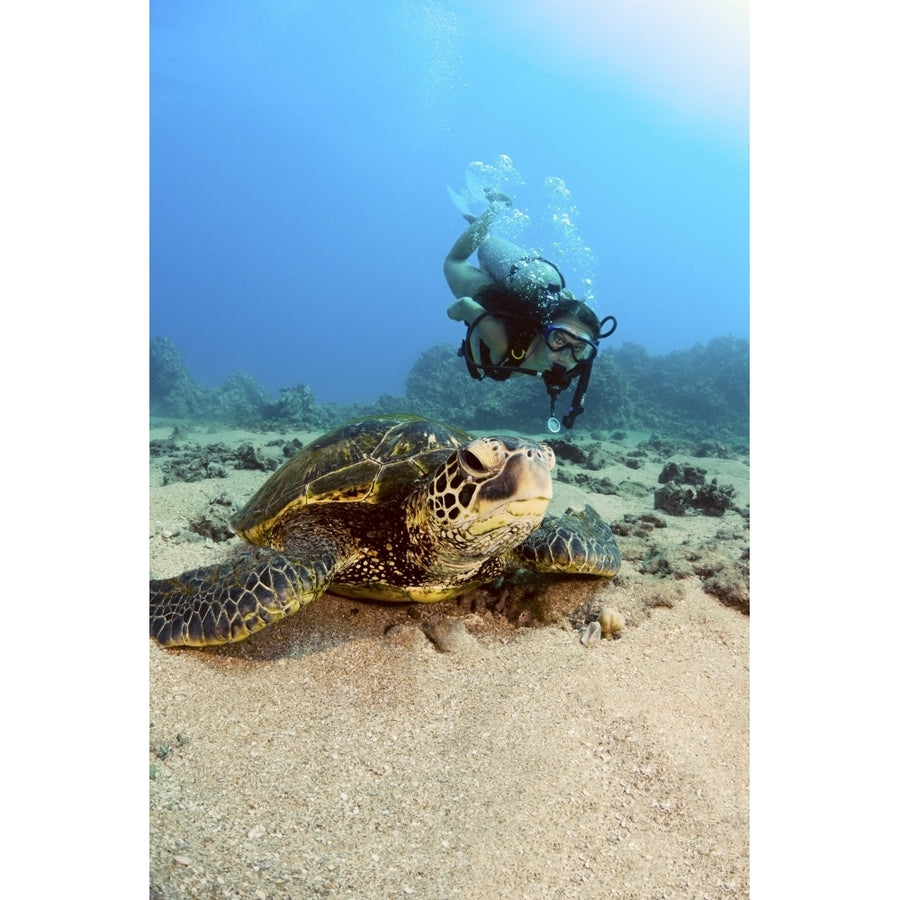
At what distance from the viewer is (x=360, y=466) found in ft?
6.88

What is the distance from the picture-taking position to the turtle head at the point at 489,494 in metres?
1.50

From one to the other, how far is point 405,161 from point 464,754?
1229 inches

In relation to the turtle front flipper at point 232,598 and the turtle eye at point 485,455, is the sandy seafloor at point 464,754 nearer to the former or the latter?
the turtle front flipper at point 232,598

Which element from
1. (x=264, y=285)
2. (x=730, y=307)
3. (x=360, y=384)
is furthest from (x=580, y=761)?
(x=264, y=285)

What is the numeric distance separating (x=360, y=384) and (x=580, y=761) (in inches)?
1552

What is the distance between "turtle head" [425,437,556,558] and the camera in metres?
1.50

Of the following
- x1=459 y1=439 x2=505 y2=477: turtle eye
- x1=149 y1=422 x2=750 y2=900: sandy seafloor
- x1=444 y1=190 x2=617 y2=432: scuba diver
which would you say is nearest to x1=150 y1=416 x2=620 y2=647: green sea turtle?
x1=459 y1=439 x2=505 y2=477: turtle eye

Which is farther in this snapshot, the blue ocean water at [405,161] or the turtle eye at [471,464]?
the blue ocean water at [405,161]

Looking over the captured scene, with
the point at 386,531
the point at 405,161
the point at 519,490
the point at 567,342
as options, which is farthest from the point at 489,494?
the point at 405,161

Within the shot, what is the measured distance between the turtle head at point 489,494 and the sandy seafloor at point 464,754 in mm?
366

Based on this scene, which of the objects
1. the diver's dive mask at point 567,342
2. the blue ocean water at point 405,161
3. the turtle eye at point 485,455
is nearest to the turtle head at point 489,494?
the turtle eye at point 485,455

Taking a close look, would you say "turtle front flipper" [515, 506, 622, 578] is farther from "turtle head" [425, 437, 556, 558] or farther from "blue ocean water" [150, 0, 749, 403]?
"blue ocean water" [150, 0, 749, 403]
